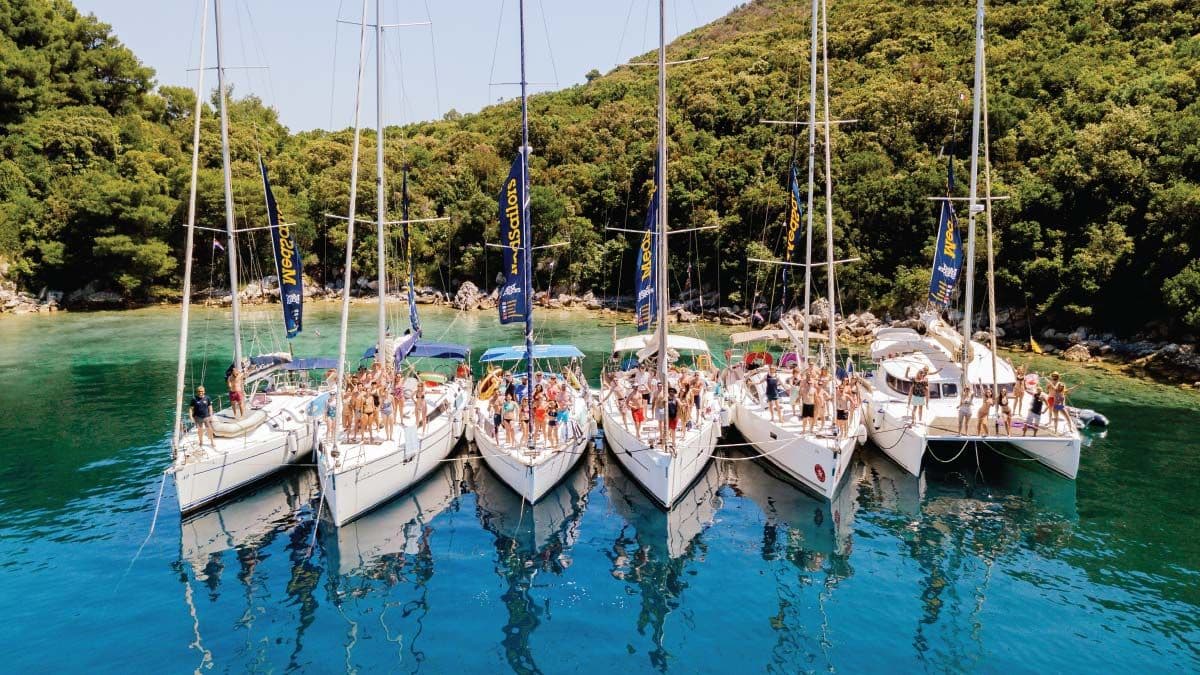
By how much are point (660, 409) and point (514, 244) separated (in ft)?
21.0

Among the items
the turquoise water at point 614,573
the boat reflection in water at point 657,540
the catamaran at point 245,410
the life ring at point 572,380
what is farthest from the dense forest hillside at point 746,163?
the boat reflection in water at point 657,540

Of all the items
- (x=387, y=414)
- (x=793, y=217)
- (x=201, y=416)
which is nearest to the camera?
(x=201, y=416)

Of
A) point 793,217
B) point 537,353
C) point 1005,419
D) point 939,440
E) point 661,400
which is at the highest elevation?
point 793,217

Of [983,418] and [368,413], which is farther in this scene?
[983,418]

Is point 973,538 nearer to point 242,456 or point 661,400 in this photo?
point 661,400

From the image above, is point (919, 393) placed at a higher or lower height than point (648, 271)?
lower

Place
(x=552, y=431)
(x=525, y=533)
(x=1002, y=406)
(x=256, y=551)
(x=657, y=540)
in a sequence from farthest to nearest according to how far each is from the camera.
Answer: (x=1002, y=406), (x=552, y=431), (x=525, y=533), (x=657, y=540), (x=256, y=551)

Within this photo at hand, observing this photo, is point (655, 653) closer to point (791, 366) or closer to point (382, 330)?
point (382, 330)

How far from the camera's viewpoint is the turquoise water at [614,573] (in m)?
13.6

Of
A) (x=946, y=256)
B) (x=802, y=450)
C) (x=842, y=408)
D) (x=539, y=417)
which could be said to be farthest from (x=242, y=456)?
(x=946, y=256)

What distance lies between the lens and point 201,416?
19.6m

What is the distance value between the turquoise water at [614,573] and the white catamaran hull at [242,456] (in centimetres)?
75

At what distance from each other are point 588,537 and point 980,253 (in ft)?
125

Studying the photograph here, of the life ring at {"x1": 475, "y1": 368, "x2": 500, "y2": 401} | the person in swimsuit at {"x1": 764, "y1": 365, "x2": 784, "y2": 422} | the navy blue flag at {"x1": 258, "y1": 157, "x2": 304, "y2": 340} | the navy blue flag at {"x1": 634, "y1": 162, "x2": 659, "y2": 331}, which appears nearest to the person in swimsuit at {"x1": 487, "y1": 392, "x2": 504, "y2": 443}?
the life ring at {"x1": 475, "y1": 368, "x2": 500, "y2": 401}
